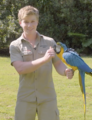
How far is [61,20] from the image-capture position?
49.6 feet

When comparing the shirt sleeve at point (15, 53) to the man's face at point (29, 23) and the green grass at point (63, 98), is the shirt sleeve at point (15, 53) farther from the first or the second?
the green grass at point (63, 98)

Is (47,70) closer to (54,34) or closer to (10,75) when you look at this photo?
(10,75)

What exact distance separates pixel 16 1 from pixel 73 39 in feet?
14.7

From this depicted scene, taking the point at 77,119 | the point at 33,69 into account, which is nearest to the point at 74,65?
the point at 33,69

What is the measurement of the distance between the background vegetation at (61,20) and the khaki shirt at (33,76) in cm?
1114

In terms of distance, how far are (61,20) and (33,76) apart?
13278 millimetres

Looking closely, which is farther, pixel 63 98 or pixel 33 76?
pixel 63 98

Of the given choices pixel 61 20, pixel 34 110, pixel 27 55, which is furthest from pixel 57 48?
pixel 61 20

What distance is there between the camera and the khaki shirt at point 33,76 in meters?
2.21

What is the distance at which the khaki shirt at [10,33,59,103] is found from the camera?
2.21 m

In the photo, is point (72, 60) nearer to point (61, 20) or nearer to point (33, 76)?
point (33, 76)

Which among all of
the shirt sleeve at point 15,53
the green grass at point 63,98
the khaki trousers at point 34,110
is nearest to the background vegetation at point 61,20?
the green grass at point 63,98

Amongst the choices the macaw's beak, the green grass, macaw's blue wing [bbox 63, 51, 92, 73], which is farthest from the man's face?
the green grass

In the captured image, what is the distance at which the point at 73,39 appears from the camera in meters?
15.2
